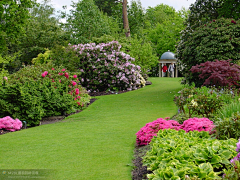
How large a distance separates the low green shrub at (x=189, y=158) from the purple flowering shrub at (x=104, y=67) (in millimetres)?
12733

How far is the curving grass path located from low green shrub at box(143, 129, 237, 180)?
2.47 ft

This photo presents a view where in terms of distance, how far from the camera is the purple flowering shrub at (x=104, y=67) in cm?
1681

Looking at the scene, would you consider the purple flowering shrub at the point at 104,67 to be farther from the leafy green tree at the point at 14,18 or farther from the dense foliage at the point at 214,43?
the dense foliage at the point at 214,43

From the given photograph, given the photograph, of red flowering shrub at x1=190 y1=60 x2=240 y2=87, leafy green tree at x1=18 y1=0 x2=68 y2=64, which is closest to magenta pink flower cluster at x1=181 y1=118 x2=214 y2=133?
red flowering shrub at x1=190 y1=60 x2=240 y2=87

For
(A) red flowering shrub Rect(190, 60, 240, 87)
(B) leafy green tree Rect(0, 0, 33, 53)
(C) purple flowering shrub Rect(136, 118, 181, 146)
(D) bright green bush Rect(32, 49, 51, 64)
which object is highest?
(B) leafy green tree Rect(0, 0, 33, 53)

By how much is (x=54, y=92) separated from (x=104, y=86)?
26.0ft

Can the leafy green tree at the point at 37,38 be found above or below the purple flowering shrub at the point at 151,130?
above

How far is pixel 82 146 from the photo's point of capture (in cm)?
599

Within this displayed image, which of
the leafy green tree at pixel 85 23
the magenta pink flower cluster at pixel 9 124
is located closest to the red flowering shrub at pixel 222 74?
the magenta pink flower cluster at pixel 9 124

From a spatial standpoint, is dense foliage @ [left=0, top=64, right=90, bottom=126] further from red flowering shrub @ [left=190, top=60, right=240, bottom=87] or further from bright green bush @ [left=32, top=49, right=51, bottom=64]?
bright green bush @ [left=32, top=49, right=51, bottom=64]

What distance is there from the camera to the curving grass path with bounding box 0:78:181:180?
15.0 feet

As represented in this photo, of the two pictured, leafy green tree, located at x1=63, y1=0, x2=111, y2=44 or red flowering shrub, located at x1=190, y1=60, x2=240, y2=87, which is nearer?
red flowering shrub, located at x1=190, y1=60, x2=240, y2=87

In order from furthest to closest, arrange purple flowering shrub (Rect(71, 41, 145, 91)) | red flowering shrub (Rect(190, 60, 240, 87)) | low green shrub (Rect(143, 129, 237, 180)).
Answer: purple flowering shrub (Rect(71, 41, 145, 91)) → red flowering shrub (Rect(190, 60, 240, 87)) → low green shrub (Rect(143, 129, 237, 180))

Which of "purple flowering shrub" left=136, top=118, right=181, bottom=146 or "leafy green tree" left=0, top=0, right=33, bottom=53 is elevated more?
"leafy green tree" left=0, top=0, right=33, bottom=53
